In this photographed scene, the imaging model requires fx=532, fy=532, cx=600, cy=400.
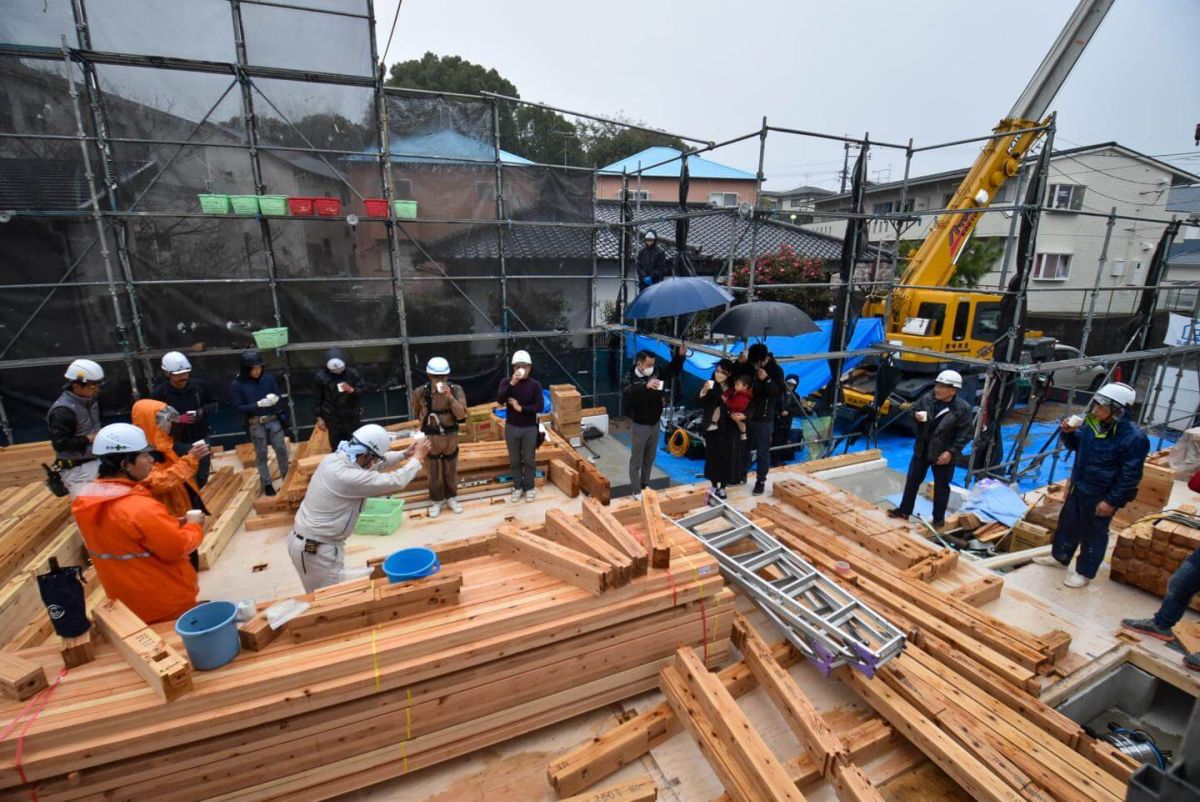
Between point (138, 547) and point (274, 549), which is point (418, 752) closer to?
point (138, 547)

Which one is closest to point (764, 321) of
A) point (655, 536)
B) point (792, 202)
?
point (655, 536)

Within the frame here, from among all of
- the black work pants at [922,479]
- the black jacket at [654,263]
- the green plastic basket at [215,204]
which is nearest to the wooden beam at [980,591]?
the black work pants at [922,479]

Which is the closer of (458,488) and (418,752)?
(418,752)

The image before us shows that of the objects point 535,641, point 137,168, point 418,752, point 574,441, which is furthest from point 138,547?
point 137,168

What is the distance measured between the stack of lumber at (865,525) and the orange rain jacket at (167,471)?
6008 millimetres

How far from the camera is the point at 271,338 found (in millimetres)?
8367

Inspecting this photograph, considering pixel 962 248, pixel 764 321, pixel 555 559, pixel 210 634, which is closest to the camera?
pixel 210 634

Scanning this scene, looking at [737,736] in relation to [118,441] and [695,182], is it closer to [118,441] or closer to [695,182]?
[118,441]

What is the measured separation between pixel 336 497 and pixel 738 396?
426 cm

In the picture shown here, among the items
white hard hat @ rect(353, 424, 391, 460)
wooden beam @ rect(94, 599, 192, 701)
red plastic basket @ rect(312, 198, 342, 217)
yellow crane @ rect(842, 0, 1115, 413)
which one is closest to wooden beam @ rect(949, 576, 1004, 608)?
yellow crane @ rect(842, 0, 1115, 413)

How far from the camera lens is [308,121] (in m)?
8.62

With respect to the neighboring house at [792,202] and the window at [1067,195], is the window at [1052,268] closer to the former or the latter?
the window at [1067,195]

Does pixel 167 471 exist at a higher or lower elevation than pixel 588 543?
higher

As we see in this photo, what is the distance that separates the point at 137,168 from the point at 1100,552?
13.0 meters
